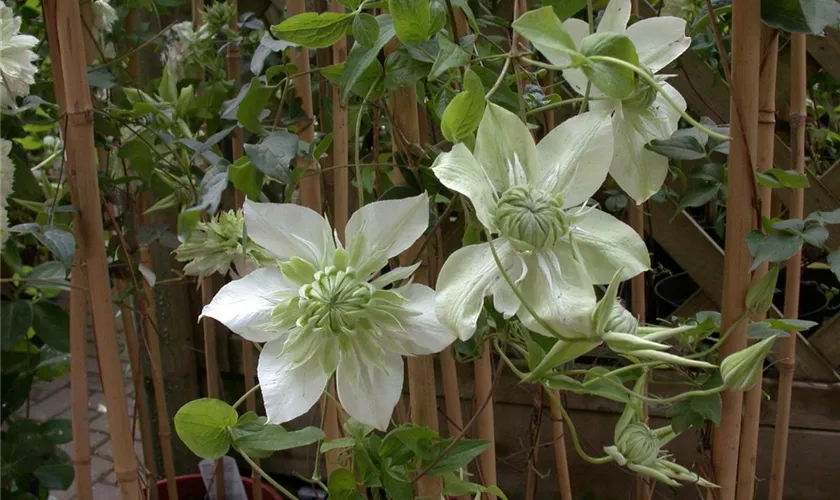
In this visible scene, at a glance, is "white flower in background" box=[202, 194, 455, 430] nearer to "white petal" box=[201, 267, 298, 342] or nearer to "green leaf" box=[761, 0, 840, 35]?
"white petal" box=[201, 267, 298, 342]

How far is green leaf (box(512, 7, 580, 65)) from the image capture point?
0.33 meters

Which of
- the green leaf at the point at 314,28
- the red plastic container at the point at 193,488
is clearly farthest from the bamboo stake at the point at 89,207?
the red plastic container at the point at 193,488

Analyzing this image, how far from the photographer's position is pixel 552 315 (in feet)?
1.09

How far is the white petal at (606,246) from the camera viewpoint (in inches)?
14.6

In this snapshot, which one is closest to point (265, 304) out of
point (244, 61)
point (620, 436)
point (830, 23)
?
point (620, 436)

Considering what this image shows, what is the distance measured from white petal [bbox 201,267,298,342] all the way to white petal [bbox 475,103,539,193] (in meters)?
0.12

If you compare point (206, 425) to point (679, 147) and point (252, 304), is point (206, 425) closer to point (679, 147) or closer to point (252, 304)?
point (252, 304)

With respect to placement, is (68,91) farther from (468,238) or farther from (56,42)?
(468,238)

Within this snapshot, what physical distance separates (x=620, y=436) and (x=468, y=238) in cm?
19

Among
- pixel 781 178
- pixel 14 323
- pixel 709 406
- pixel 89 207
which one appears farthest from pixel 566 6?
pixel 14 323

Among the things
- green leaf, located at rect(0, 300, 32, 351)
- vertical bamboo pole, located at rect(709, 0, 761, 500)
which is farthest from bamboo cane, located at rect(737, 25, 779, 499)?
green leaf, located at rect(0, 300, 32, 351)

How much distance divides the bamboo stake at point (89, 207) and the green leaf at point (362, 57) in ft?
0.82

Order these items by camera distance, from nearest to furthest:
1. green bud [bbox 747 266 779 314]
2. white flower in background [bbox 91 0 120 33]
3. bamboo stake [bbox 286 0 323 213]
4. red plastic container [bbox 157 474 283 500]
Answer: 1. green bud [bbox 747 266 779 314]
2. bamboo stake [bbox 286 0 323 213]
3. white flower in background [bbox 91 0 120 33]
4. red plastic container [bbox 157 474 283 500]

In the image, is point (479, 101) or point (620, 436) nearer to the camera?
point (479, 101)
